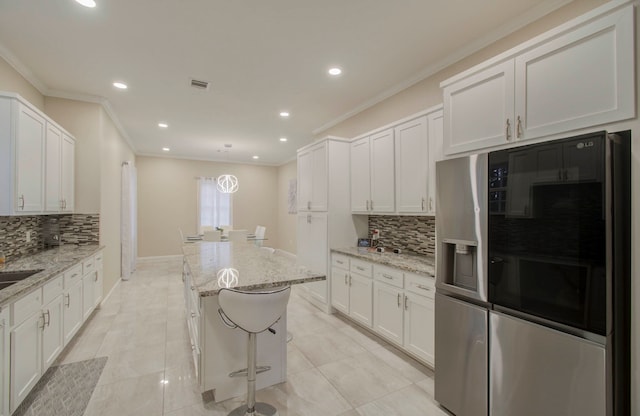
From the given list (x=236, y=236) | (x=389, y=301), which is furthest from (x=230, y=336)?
(x=236, y=236)

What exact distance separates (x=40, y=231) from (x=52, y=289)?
171 cm

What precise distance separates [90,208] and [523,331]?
16.0ft

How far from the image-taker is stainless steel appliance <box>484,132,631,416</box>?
1.27 metres

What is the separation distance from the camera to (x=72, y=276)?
278 centimetres

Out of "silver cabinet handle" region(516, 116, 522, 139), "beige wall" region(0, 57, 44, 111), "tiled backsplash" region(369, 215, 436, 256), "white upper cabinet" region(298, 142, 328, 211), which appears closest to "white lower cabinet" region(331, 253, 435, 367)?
"tiled backsplash" region(369, 215, 436, 256)

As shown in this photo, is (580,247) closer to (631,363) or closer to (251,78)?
(631,363)

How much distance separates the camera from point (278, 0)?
2.05 meters

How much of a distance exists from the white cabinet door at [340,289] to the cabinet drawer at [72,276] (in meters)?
2.83

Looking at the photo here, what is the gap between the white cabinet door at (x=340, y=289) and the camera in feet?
11.5

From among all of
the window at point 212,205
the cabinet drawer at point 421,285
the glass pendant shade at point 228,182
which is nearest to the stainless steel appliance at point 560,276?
the cabinet drawer at point 421,285

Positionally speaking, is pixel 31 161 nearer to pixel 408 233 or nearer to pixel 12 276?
pixel 12 276

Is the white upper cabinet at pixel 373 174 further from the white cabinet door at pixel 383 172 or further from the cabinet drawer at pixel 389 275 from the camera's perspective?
the cabinet drawer at pixel 389 275

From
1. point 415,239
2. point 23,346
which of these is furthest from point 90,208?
point 415,239

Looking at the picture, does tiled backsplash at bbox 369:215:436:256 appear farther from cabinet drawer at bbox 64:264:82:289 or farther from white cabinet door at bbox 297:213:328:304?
cabinet drawer at bbox 64:264:82:289
